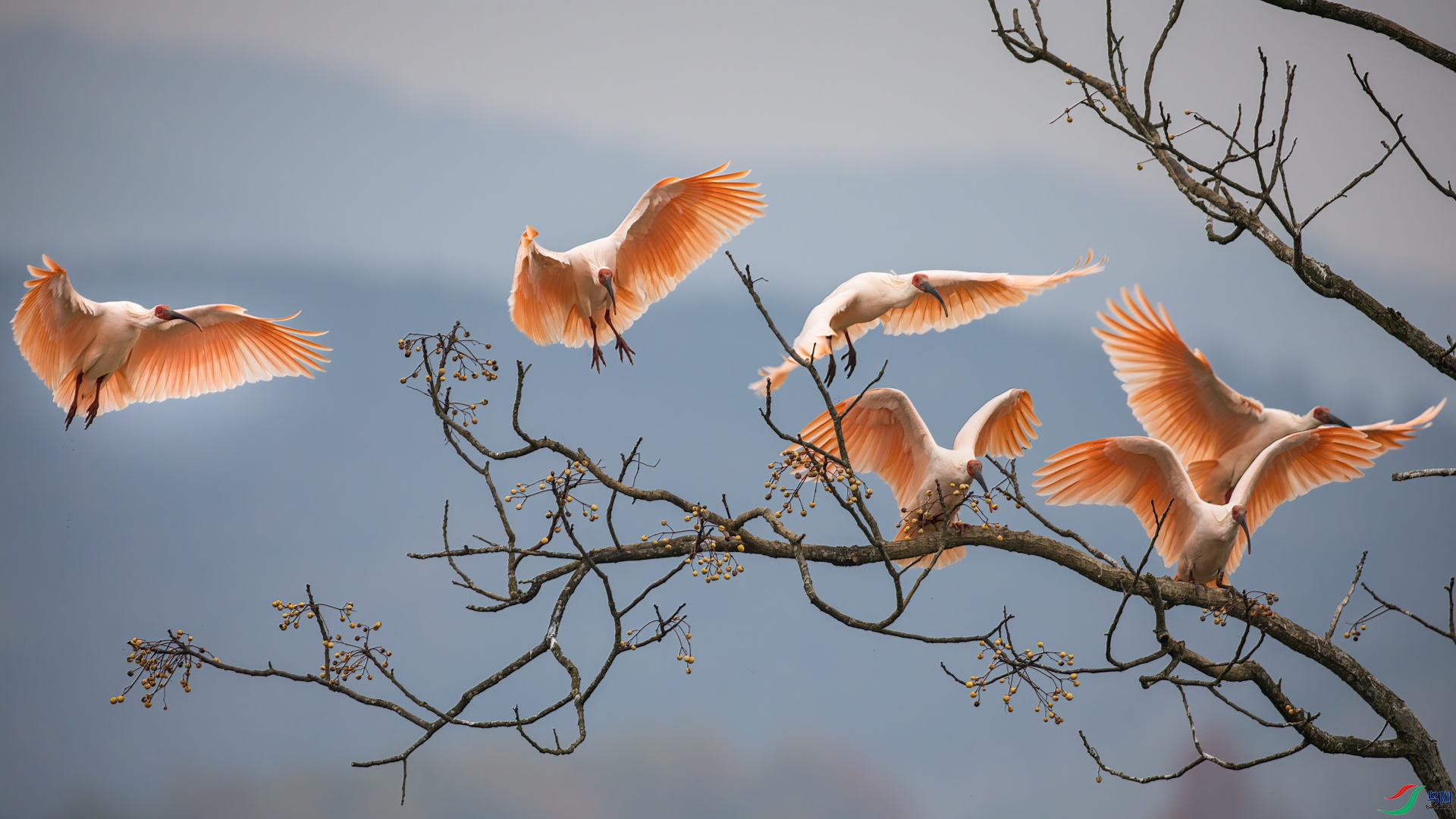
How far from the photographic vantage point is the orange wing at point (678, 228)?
177 inches

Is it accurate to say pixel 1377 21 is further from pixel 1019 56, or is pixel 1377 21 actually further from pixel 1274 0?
pixel 1019 56

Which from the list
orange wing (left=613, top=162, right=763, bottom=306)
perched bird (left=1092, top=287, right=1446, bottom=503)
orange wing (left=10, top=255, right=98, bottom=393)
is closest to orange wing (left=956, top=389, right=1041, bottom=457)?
perched bird (left=1092, top=287, right=1446, bottom=503)

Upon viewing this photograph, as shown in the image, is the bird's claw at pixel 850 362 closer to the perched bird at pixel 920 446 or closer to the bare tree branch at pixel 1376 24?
the perched bird at pixel 920 446

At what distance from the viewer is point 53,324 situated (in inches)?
167

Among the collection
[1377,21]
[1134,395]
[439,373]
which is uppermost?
[1377,21]

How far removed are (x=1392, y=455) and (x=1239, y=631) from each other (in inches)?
79.0

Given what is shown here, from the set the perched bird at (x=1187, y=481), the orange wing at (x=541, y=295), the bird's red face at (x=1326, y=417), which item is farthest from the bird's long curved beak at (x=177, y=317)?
the bird's red face at (x=1326, y=417)

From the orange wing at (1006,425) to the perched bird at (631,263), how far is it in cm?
141

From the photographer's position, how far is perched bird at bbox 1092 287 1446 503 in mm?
4234

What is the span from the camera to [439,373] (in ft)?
10.3

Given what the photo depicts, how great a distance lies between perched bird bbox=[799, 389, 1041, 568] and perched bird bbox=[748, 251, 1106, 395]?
0.23 meters

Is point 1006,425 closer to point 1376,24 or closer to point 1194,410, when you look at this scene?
point 1194,410

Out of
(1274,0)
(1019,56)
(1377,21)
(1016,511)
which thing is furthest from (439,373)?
(1016,511)

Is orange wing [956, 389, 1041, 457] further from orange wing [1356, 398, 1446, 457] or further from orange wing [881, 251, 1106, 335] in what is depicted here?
orange wing [1356, 398, 1446, 457]
